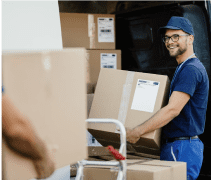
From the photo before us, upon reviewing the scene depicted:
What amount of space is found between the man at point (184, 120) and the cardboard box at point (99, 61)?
108 cm

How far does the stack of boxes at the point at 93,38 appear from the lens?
332 cm

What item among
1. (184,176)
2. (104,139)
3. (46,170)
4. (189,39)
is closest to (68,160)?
(46,170)

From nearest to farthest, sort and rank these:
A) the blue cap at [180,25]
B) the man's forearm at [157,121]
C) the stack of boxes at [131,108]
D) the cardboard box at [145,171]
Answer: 1. the cardboard box at [145,171]
2. the stack of boxes at [131,108]
3. the man's forearm at [157,121]
4. the blue cap at [180,25]

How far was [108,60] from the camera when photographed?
11.3 ft

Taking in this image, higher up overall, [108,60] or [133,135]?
[108,60]

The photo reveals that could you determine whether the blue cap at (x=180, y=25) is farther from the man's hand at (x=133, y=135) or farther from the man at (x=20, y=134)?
the man at (x=20, y=134)

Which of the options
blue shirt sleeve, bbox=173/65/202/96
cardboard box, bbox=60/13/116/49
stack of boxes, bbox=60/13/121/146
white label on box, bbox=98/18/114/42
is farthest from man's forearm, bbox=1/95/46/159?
white label on box, bbox=98/18/114/42

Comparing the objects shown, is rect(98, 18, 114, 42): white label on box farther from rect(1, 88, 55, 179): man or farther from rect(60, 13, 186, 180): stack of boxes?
rect(1, 88, 55, 179): man

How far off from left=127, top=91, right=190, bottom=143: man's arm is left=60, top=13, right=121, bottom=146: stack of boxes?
1089 millimetres

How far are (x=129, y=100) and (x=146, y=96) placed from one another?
0.37ft

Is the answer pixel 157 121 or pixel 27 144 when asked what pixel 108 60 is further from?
pixel 27 144

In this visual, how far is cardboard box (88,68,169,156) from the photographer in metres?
2.23

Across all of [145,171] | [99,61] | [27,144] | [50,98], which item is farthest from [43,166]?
[99,61]

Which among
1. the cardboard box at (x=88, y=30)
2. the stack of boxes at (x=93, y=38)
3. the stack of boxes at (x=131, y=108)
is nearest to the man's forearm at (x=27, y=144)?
the stack of boxes at (x=131, y=108)
